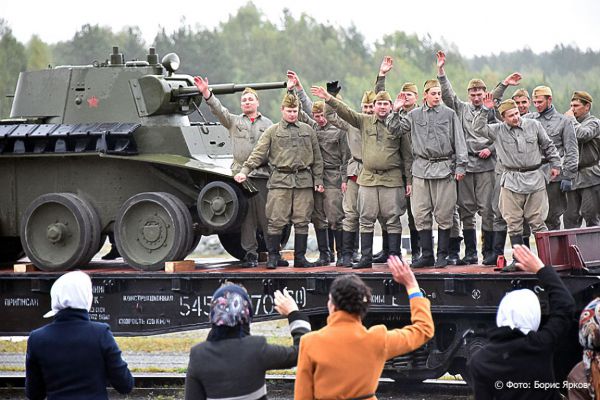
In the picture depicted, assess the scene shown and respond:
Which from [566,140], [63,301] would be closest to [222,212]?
[566,140]

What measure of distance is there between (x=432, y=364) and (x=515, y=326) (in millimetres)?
4367

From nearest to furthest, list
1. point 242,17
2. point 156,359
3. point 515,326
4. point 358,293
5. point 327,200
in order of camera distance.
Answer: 1. point 358,293
2. point 515,326
3. point 327,200
4. point 156,359
5. point 242,17

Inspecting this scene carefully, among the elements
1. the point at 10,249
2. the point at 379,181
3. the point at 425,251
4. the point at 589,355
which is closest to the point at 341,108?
the point at 379,181

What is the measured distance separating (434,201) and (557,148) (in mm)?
1453

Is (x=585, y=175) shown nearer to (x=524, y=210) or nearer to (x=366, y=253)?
(x=524, y=210)

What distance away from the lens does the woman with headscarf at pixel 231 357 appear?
7184mm

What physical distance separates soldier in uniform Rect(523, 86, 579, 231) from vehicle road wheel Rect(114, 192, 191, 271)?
395cm

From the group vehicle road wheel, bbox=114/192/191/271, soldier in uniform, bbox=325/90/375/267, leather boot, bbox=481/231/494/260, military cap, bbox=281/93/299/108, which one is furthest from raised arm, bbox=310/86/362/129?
vehicle road wheel, bbox=114/192/191/271

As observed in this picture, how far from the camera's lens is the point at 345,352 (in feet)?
22.9

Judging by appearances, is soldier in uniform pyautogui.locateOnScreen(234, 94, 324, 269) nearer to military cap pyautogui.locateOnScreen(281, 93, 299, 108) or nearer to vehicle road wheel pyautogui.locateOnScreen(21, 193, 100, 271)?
military cap pyautogui.locateOnScreen(281, 93, 299, 108)

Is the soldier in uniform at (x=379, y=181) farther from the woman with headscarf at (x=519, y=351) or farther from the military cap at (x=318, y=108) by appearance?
the woman with headscarf at (x=519, y=351)

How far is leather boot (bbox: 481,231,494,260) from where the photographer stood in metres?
12.9

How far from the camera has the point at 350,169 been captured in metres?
13.4

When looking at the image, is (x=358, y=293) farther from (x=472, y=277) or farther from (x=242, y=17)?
(x=242, y=17)
